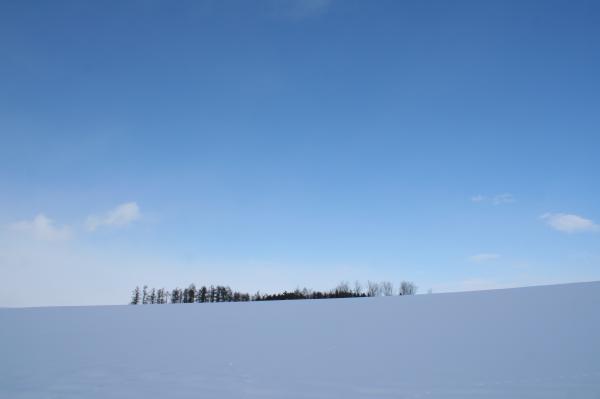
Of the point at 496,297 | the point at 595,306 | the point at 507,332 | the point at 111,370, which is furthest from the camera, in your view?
the point at 496,297

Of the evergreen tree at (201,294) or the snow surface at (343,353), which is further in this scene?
the evergreen tree at (201,294)

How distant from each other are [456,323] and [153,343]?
A: 773cm

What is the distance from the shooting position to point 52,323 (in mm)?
13617

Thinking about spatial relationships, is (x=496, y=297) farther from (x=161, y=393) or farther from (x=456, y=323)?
(x=161, y=393)

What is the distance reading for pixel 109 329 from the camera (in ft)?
38.0

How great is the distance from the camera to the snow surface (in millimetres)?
5016

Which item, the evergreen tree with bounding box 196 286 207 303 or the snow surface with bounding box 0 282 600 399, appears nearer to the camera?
the snow surface with bounding box 0 282 600 399

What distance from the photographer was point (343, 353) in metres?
7.06

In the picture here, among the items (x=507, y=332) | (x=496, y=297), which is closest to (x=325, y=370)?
(x=507, y=332)

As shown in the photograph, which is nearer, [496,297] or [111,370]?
[111,370]

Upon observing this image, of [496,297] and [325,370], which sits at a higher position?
[496,297]

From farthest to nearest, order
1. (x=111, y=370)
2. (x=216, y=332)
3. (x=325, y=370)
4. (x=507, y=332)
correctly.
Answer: (x=216, y=332)
(x=507, y=332)
(x=111, y=370)
(x=325, y=370)

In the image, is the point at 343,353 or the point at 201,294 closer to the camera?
the point at 343,353

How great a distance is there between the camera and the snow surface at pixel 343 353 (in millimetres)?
5016
